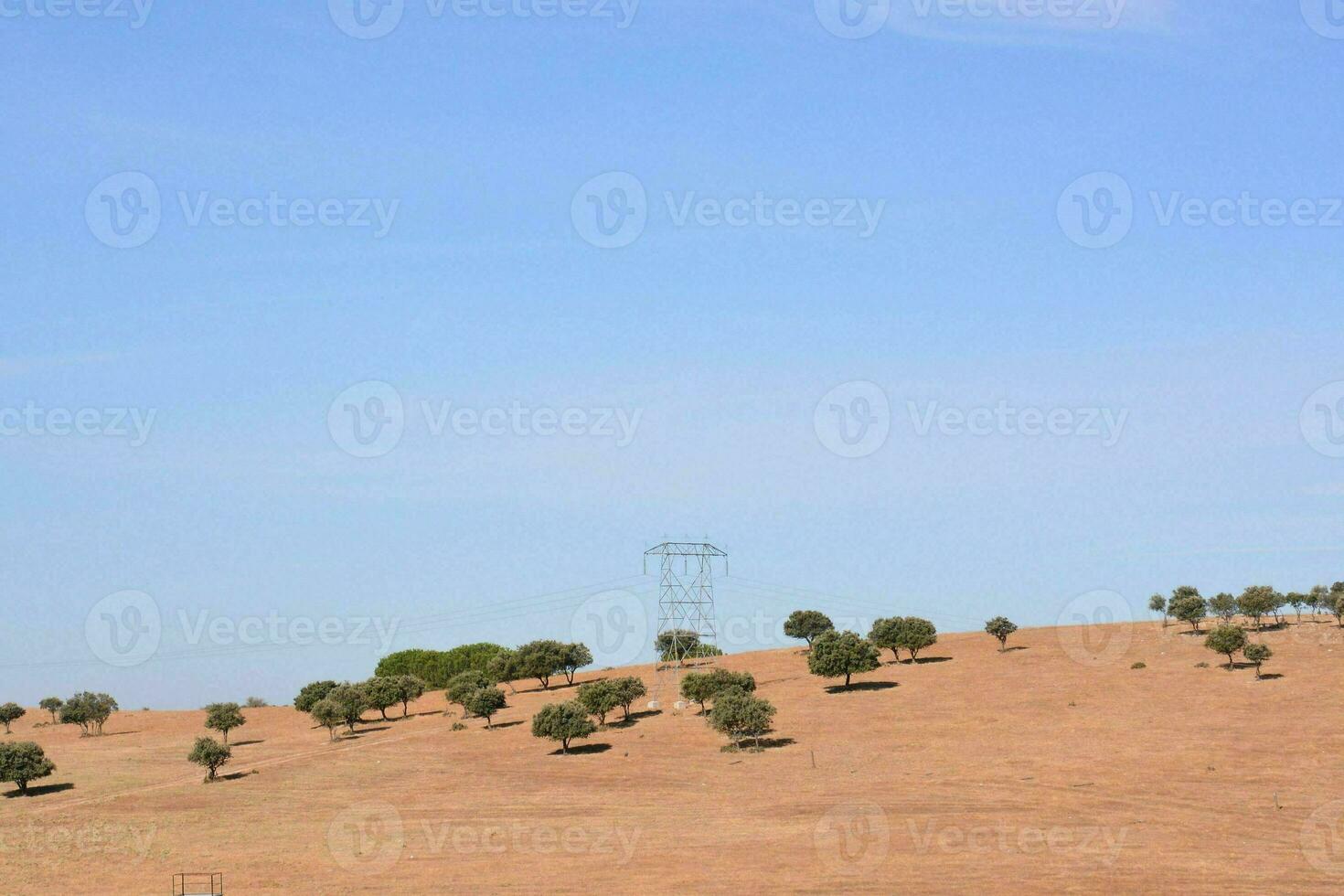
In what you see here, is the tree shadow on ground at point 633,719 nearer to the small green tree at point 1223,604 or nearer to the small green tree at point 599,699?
the small green tree at point 599,699

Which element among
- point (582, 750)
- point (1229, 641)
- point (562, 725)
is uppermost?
point (1229, 641)

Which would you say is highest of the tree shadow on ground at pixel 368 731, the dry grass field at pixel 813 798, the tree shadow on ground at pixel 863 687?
the tree shadow on ground at pixel 863 687

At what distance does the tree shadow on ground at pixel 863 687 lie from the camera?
4326 inches

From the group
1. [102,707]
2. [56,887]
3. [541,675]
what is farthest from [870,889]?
[102,707]

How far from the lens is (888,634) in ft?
404

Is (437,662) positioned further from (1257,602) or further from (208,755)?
(1257,602)

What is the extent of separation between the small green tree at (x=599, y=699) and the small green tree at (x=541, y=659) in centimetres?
2621

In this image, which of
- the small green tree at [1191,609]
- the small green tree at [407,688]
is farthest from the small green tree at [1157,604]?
the small green tree at [407,688]

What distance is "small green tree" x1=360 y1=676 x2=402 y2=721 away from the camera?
4769 inches

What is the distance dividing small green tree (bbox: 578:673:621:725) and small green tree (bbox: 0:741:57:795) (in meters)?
39.7

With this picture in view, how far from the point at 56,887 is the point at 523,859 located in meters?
22.3

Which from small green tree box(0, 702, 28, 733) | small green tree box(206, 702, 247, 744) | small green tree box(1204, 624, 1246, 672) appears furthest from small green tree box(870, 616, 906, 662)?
small green tree box(0, 702, 28, 733)

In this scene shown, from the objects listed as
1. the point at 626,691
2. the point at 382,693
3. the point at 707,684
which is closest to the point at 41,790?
the point at 382,693

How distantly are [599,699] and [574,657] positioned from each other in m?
30.2
